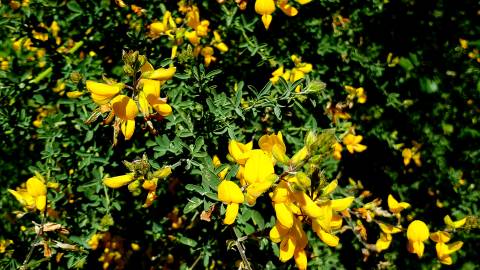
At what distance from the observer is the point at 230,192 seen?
134 cm

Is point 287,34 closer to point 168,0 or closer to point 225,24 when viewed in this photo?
point 225,24

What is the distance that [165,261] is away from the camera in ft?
8.42

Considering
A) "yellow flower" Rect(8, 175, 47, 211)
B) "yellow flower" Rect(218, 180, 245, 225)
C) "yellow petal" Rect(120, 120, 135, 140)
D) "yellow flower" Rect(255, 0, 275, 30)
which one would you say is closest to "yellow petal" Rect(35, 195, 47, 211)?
"yellow flower" Rect(8, 175, 47, 211)

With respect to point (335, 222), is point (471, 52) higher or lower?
lower

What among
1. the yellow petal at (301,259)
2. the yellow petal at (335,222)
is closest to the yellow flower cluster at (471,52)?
the yellow petal at (335,222)

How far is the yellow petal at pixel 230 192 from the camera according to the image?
1336 mm

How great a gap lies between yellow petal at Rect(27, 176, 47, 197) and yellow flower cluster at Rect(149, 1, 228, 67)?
78 centimetres

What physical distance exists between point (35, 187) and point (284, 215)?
3.44 ft

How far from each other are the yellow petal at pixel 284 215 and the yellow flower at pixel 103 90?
24.2 inches

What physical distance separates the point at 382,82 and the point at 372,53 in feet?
0.67

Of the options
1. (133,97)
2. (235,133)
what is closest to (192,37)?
(235,133)

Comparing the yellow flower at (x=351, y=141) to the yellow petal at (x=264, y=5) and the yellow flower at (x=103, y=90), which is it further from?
the yellow flower at (x=103, y=90)

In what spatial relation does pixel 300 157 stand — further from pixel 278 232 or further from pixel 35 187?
pixel 35 187

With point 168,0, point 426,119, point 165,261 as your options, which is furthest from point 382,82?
point 165,261
